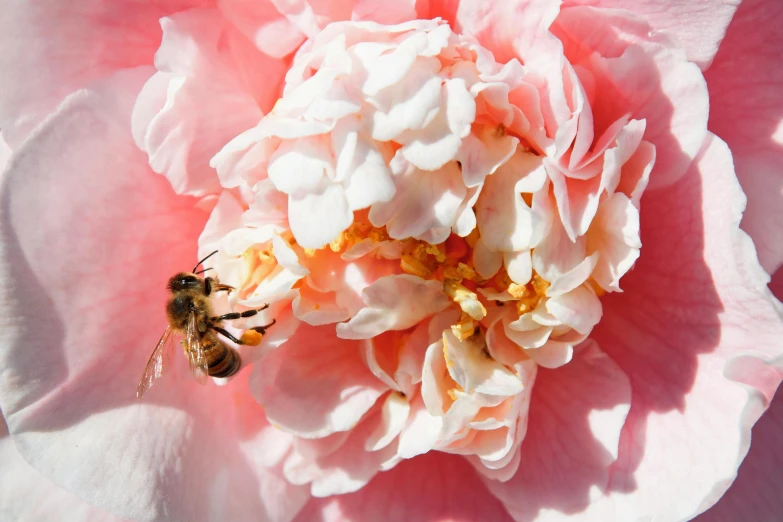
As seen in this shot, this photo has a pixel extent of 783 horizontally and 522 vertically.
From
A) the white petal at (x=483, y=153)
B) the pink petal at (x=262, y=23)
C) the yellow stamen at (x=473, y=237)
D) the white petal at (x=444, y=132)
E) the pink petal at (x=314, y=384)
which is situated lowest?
the pink petal at (x=314, y=384)

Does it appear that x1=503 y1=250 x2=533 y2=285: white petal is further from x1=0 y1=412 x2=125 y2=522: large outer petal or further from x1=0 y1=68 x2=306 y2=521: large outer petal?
x1=0 y1=412 x2=125 y2=522: large outer petal

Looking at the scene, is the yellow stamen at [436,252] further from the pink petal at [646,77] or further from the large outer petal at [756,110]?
the large outer petal at [756,110]

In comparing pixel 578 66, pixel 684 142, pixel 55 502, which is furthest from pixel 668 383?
pixel 55 502

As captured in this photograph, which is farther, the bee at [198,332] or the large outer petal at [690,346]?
the bee at [198,332]

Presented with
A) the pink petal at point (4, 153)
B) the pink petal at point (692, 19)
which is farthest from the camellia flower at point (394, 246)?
the pink petal at point (4, 153)

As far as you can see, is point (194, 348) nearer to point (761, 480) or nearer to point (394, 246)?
point (394, 246)

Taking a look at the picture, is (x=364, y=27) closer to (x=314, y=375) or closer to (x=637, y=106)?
(x=637, y=106)

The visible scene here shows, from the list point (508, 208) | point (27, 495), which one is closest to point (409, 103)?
point (508, 208)
